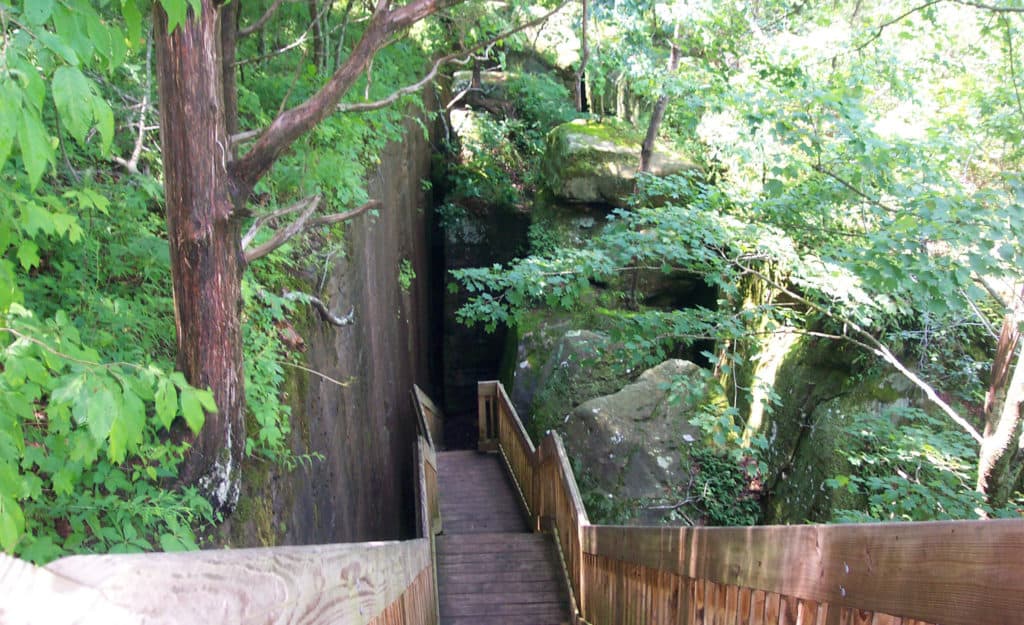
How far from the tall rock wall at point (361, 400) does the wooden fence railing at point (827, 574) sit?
2.05 metres

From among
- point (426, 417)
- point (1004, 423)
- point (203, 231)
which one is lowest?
point (426, 417)

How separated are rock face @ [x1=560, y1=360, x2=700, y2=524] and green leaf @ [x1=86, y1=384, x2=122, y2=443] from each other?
6859 mm

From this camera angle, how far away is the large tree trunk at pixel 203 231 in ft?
9.60

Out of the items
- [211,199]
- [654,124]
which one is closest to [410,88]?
[211,199]

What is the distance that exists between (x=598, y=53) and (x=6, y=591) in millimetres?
11223

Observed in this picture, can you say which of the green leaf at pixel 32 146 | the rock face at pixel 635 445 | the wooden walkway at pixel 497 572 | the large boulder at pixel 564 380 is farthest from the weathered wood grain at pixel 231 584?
the large boulder at pixel 564 380

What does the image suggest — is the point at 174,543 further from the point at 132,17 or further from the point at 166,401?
the point at 132,17

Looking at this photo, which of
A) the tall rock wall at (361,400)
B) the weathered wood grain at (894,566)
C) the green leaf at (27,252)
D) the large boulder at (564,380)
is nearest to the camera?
the weathered wood grain at (894,566)

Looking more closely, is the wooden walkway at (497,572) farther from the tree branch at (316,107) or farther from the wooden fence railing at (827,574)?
the tree branch at (316,107)

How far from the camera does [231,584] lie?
924 millimetres

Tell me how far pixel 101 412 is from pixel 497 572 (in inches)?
200

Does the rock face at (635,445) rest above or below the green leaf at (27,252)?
below

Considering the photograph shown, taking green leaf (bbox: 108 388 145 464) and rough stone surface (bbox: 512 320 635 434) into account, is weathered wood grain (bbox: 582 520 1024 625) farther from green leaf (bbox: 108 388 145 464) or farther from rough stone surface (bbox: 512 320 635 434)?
rough stone surface (bbox: 512 320 635 434)

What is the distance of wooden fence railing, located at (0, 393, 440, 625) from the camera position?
64cm
